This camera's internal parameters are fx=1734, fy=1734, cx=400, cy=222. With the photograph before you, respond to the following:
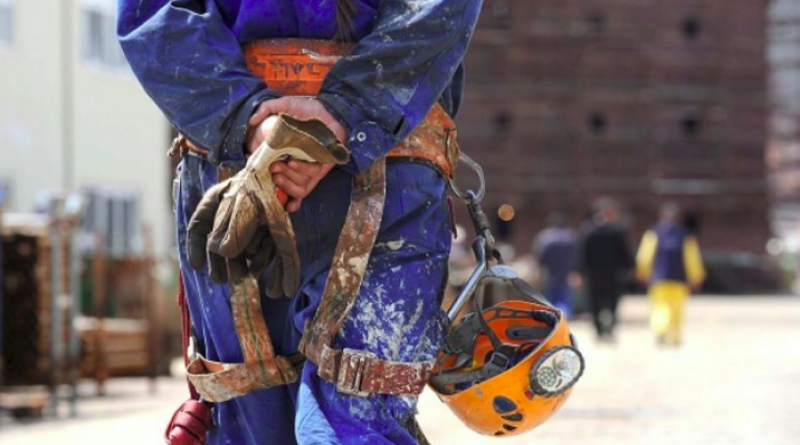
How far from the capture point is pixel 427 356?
3.39 metres

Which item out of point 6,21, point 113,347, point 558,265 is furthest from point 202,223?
point 558,265

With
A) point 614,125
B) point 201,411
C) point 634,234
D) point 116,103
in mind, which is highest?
point 201,411

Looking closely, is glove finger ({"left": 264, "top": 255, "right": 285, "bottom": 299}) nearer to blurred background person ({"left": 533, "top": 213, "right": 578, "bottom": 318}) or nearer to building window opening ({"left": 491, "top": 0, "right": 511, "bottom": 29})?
blurred background person ({"left": 533, "top": 213, "right": 578, "bottom": 318})

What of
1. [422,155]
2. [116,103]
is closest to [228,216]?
[422,155]

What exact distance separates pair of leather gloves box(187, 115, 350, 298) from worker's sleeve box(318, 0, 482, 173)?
0.09 meters

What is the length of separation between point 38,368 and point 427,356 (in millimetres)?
9189

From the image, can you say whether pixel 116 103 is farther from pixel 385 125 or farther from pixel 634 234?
pixel 634 234

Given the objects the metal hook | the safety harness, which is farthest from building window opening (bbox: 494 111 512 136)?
the safety harness

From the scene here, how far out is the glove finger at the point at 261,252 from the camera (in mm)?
3266

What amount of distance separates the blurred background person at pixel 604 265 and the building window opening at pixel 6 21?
28.7 feet

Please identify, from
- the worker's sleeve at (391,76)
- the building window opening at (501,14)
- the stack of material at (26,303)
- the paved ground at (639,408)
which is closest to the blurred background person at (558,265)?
the paved ground at (639,408)

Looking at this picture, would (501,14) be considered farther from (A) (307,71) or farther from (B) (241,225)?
(B) (241,225)

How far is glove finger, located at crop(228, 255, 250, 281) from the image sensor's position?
330 cm

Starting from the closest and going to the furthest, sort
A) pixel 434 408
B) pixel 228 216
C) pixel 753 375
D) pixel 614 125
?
pixel 228 216, pixel 434 408, pixel 753 375, pixel 614 125
